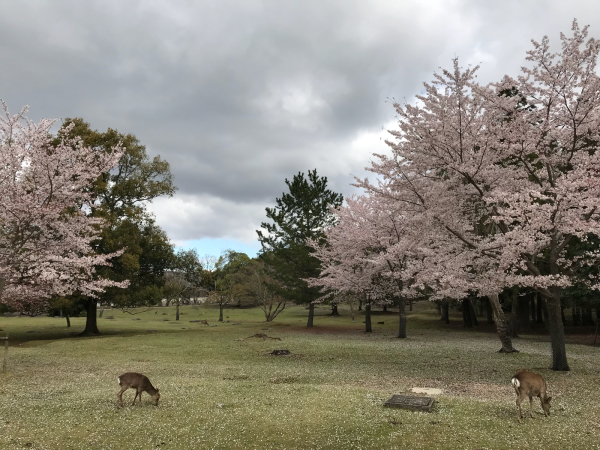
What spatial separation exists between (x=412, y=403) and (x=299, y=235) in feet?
113

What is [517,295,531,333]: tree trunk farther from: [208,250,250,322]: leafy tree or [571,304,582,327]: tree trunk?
[208,250,250,322]: leafy tree

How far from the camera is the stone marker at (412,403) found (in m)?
9.70

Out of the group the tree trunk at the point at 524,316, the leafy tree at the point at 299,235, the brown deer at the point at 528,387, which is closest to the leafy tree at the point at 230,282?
the leafy tree at the point at 299,235

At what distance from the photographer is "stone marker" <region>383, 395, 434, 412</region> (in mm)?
9695

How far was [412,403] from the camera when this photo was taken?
995 centimetres

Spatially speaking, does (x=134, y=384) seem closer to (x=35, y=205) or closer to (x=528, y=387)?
(x=528, y=387)

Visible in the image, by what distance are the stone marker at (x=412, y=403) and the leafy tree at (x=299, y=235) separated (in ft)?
95.1

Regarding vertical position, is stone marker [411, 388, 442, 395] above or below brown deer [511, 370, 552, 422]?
below

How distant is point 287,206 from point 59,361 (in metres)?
29.7

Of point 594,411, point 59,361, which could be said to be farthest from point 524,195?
point 59,361

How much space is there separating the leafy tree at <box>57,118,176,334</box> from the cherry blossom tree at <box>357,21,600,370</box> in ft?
77.9

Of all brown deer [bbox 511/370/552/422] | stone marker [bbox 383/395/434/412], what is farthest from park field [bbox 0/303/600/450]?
brown deer [bbox 511/370/552/422]

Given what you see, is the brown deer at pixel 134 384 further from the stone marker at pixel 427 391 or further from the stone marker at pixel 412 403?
the stone marker at pixel 427 391

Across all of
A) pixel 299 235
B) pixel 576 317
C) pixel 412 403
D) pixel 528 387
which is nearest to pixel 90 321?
pixel 299 235
